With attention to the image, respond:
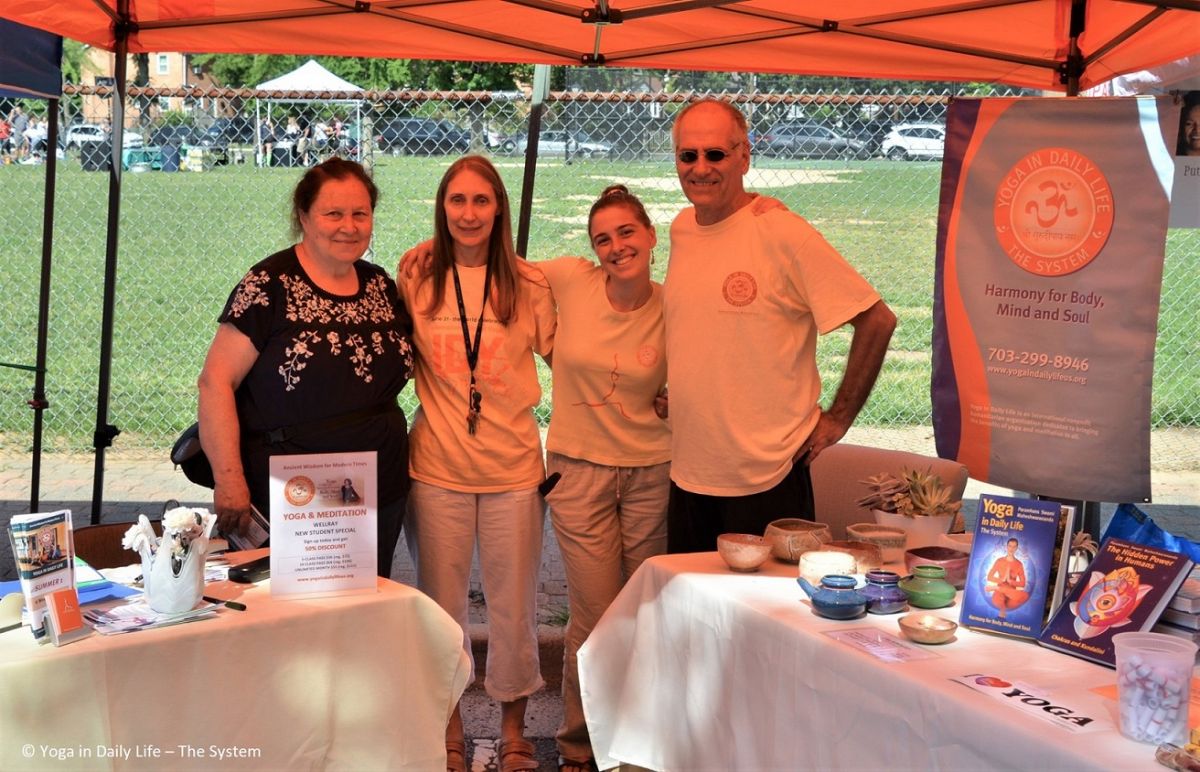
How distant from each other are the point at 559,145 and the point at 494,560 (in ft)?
30.6

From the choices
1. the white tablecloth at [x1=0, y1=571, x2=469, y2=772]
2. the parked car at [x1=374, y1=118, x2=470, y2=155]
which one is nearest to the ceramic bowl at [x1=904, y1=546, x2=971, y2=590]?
the white tablecloth at [x1=0, y1=571, x2=469, y2=772]

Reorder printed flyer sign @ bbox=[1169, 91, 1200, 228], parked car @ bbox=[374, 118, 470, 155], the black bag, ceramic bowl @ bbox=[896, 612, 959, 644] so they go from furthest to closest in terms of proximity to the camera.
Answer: parked car @ bbox=[374, 118, 470, 155] < printed flyer sign @ bbox=[1169, 91, 1200, 228] < the black bag < ceramic bowl @ bbox=[896, 612, 959, 644]

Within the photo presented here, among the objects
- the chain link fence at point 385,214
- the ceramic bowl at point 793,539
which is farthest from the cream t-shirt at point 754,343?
the chain link fence at point 385,214

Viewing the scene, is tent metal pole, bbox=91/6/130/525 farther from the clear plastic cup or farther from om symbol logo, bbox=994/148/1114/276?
the clear plastic cup

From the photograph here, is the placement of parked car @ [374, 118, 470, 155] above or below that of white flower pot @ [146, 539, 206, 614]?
above

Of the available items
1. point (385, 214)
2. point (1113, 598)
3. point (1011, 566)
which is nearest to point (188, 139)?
point (385, 214)

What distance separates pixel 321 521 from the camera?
2.55 metres

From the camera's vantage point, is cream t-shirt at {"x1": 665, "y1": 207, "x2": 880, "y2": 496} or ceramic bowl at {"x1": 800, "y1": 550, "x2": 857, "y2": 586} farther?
cream t-shirt at {"x1": 665, "y1": 207, "x2": 880, "y2": 496}

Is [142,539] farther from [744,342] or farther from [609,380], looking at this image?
[744,342]

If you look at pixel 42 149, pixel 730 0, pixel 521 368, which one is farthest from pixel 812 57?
pixel 42 149

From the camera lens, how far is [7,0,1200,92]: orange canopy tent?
3.93m

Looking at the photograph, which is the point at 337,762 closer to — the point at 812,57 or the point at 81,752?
the point at 81,752

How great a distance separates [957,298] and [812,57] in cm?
107

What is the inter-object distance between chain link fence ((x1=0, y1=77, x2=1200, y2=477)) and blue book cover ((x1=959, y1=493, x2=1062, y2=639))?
20.8ft
